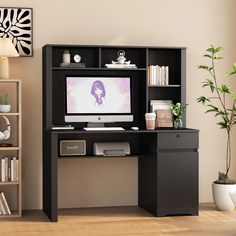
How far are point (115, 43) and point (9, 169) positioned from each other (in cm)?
169

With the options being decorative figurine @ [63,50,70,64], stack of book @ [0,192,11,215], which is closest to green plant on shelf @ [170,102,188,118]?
decorative figurine @ [63,50,70,64]

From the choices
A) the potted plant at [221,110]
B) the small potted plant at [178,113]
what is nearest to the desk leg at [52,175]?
the small potted plant at [178,113]

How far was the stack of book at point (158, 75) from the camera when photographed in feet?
A: 20.7

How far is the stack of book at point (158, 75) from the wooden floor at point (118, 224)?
1.30 meters

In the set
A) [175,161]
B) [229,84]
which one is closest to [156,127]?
[175,161]

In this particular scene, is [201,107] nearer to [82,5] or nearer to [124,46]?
[124,46]

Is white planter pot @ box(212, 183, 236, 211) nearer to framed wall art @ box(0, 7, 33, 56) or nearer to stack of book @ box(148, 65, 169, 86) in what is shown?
stack of book @ box(148, 65, 169, 86)

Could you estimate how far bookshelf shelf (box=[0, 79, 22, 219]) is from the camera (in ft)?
19.4

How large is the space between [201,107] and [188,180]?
1008 mm

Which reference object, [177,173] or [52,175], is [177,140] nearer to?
[177,173]

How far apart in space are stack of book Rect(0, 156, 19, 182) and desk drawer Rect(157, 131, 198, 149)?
1.37 m

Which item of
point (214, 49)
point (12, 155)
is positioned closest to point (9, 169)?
point (12, 155)

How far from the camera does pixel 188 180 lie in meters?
6.02

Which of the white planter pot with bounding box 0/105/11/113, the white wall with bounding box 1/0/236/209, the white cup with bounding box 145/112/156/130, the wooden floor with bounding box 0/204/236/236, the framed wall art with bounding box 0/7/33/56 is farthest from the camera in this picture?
the white wall with bounding box 1/0/236/209
